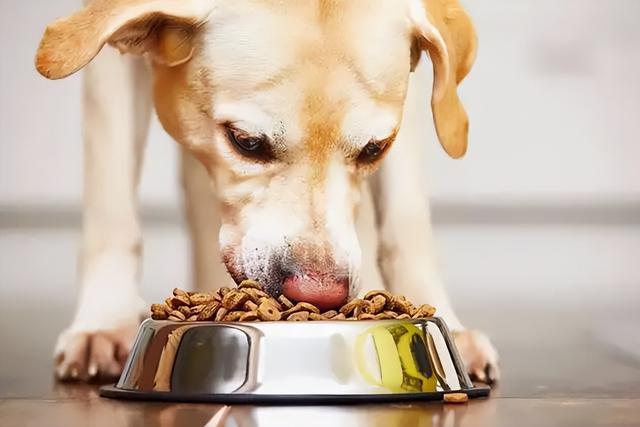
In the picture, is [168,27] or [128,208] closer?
[168,27]

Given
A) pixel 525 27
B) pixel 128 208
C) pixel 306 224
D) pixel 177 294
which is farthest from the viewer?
pixel 525 27

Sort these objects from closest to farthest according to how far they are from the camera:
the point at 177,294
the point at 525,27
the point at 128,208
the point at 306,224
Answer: the point at 177,294, the point at 306,224, the point at 128,208, the point at 525,27

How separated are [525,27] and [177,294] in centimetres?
119

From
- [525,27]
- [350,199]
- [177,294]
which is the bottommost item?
[177,294]

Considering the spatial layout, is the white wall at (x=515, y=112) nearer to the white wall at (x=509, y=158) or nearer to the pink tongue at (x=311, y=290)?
the white wall at (x=509, y=158)

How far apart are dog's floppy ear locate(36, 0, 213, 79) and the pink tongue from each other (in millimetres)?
492

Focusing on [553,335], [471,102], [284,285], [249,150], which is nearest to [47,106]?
[249,150]

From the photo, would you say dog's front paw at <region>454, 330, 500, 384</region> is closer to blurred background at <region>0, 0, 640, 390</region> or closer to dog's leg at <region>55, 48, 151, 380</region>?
blurred background at <region>0, 0, 640, 390</region>

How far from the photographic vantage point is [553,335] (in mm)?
2568

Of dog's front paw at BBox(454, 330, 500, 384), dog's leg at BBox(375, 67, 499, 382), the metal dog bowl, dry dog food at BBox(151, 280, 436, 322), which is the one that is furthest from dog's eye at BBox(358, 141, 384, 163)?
the metal dog bowl

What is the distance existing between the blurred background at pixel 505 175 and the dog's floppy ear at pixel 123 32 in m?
0.20

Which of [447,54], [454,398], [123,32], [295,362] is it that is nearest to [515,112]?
[447,54]

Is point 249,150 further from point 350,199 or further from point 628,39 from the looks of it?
point 628,39

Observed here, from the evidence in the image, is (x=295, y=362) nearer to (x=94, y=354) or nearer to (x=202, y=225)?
(x=94, y=354)
